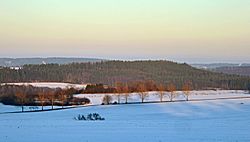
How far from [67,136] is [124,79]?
5951 inches

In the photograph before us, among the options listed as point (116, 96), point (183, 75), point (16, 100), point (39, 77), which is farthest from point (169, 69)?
point (16, 100)

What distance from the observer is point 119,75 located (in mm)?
186875

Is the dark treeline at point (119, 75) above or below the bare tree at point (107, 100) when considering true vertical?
above

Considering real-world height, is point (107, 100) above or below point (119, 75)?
below

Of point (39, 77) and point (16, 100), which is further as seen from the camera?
point (39, 77)

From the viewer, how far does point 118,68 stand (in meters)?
199

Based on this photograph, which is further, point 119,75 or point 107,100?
point 119,75

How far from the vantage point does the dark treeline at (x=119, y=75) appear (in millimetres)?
156875

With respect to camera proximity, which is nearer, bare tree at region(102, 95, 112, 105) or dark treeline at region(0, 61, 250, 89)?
bare tree at region(102, 95, 112, 105)

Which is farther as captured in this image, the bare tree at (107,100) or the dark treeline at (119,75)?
the dark treeline at (119,75)

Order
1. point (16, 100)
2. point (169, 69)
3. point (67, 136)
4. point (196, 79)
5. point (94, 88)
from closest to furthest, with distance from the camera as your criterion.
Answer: point (67, 136) < point (16, 100) < point (94, 88) < point (196, 79) < point (169, 69)

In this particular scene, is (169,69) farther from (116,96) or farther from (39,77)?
(116,96)

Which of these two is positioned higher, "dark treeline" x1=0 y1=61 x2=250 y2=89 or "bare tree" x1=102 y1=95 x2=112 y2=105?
"dark treeline" x1=0 y1=61 x2=250 y2=89

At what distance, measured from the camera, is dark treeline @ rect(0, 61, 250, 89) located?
515 feet
